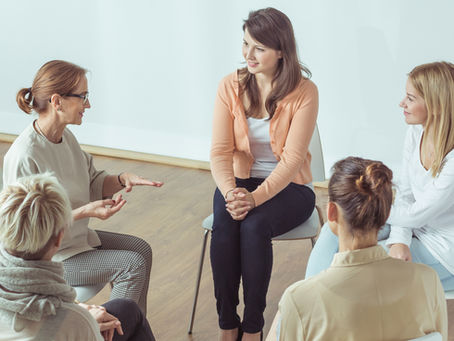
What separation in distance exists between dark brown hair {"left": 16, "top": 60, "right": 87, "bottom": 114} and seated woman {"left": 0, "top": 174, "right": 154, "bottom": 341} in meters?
0.70

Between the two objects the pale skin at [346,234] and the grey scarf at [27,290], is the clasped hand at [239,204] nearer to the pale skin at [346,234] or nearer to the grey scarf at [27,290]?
the pale skin at [346,234]

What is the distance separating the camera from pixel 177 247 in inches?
127

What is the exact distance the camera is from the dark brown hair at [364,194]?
1533mm

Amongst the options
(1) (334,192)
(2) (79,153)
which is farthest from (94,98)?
(1) (334,192)

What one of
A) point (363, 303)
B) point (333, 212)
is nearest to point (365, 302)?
point (363, 303)

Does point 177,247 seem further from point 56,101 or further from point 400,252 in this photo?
point 400,252

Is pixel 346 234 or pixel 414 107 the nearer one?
pixel 346 234

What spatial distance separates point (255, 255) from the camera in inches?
89.1

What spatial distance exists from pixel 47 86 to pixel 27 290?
0.88 m

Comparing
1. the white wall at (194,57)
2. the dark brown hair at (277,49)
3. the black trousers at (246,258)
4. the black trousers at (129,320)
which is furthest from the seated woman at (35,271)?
the white wall at (194,57)

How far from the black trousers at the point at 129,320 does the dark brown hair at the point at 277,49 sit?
0.93m

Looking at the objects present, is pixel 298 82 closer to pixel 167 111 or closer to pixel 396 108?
pixel 396 108

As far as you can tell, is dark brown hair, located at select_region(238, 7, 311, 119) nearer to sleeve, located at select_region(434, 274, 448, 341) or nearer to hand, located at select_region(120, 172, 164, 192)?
hand, located at select_region(120, 172, 164, 192)

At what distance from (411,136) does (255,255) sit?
0.68 metres
